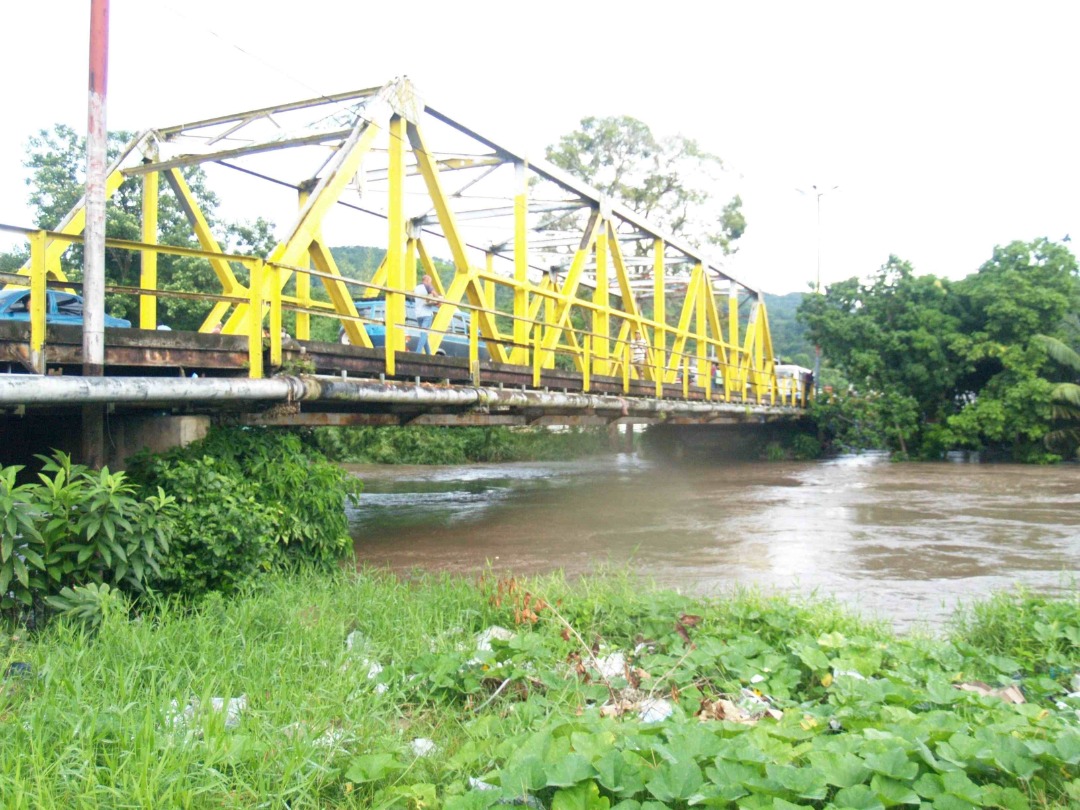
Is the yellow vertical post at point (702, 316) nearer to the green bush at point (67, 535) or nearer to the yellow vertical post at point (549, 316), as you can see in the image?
the yellow vertical post at point (549, 316)

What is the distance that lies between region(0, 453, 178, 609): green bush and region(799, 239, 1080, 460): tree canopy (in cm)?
2100

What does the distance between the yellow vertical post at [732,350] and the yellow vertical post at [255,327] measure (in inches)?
533

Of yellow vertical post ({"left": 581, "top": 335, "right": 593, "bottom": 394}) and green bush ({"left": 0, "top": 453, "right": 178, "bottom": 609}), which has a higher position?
yellow vertical post ({"left": 581, "top": 335, "right": 593, "bottom": 394})

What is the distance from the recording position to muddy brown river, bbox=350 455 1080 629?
7.80 m

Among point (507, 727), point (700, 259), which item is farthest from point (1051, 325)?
point (507, 727)

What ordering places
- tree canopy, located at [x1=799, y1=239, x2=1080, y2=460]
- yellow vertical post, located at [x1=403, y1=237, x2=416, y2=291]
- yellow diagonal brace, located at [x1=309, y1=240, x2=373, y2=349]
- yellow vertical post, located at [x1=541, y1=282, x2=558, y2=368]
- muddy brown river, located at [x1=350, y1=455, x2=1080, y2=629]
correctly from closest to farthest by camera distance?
muddy brown river, located at [x1=350, y1=455, x2=1080, y2=629], yellow diagonal brace, located at [x1=309, y1=240, x2=373, y2=349], yellow vertical post, located at [x1=403, y1=237, x2=416, y2=291], yellow vertical post, located at [x1=541, y1=282, x2=558, y2=368], tree canopy, located at [x1=799, y1=239, x2=1080, y2=460]

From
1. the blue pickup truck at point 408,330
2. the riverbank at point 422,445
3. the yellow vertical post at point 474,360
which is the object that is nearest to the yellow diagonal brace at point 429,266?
the blue pickup truck at point 408,330

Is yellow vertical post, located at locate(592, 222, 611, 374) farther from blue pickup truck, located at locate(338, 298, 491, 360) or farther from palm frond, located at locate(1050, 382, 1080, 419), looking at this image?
palm frond, located at locate(1050, 382, 1080, 419)

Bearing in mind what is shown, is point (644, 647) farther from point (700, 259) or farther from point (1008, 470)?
point (1008, 470)

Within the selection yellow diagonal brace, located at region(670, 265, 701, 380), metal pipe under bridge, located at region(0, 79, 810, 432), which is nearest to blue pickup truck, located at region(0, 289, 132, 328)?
metal pipe under bridge, located at region(0, 79, 810, 432)

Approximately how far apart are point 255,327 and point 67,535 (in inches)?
97.0

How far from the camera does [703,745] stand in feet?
9.45

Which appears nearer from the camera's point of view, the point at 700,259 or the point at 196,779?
the point at 196,779

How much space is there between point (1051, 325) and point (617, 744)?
891 inches
